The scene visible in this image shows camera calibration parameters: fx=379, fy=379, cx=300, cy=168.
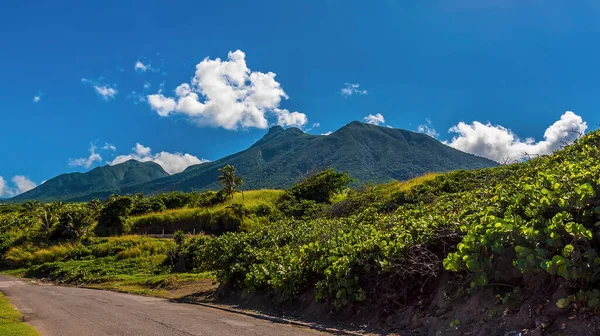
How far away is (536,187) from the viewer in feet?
18.8

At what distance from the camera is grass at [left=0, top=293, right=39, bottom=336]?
8.19m

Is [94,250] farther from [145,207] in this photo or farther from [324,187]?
[324,187]

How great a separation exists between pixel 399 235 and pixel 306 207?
28.9 metres

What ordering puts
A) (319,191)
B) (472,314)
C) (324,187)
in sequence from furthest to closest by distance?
(319,191)
(324,187)
(472,314)

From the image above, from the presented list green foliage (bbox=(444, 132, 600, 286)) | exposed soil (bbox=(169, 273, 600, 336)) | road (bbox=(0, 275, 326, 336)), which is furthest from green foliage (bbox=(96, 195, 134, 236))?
green foliage (bbox=(444, 132, 600, 286))

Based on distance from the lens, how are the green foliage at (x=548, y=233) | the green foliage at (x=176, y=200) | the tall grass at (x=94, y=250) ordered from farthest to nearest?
the green foliage at (x=176, y=200) < the tall grass at (x=94, y=250) < the green foliage at (x=548, y=233)

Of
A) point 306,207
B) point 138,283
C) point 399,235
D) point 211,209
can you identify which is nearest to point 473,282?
point 399,235

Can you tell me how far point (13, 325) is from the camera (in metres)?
9.10

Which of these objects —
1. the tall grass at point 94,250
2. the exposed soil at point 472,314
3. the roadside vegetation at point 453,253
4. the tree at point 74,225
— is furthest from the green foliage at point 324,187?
the exposed soil at point 472,314

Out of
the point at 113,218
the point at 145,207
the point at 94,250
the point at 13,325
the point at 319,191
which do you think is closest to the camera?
the point at 13,325

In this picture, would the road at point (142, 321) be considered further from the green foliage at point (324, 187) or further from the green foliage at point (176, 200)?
the green foliage at point (176, 200)

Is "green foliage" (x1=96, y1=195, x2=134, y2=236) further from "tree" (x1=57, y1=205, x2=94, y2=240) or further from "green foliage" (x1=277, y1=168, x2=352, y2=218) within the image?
"green foliage" (x1=277, y1=168, x2=352, y2=218)

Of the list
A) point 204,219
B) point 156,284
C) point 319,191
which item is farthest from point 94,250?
point 319,191

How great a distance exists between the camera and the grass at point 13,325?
8188mm
